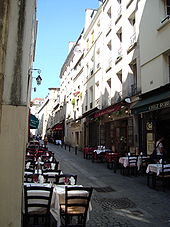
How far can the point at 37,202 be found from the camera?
4.19 metres

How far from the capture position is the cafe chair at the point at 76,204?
165 inches

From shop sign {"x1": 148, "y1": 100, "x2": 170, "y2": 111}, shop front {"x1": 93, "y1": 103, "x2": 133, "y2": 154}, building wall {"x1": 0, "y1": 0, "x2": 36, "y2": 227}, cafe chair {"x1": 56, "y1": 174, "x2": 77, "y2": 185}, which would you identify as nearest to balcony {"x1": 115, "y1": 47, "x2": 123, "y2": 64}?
shop front {"x1": 93, "y1": 103, "x2": 133, "y2": 154}

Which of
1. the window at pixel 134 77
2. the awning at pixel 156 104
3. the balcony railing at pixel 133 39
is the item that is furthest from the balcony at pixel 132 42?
the awning at pixel 156 104

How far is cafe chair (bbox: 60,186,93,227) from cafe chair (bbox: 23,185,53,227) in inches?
12.8

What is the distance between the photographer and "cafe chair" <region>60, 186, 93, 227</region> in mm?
4188

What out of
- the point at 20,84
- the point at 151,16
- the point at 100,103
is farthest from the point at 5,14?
the point at 100,103

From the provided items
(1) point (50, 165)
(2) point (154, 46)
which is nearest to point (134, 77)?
(2) point (154, 46)

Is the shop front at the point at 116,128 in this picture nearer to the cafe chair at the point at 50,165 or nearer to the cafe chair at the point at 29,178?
the cafe chair at the point at 50,165

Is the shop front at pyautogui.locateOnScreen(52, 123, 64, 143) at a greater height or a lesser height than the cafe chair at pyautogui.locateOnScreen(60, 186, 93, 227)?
greater

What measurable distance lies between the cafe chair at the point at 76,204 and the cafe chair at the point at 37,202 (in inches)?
12.8

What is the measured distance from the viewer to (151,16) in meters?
11.8

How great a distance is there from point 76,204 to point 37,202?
73cm

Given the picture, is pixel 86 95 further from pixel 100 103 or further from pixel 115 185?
pixel 115 185

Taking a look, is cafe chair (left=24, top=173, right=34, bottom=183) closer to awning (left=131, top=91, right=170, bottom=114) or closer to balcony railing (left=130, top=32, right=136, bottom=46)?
awning (left=131, top=91, right=170, bottom=114)
